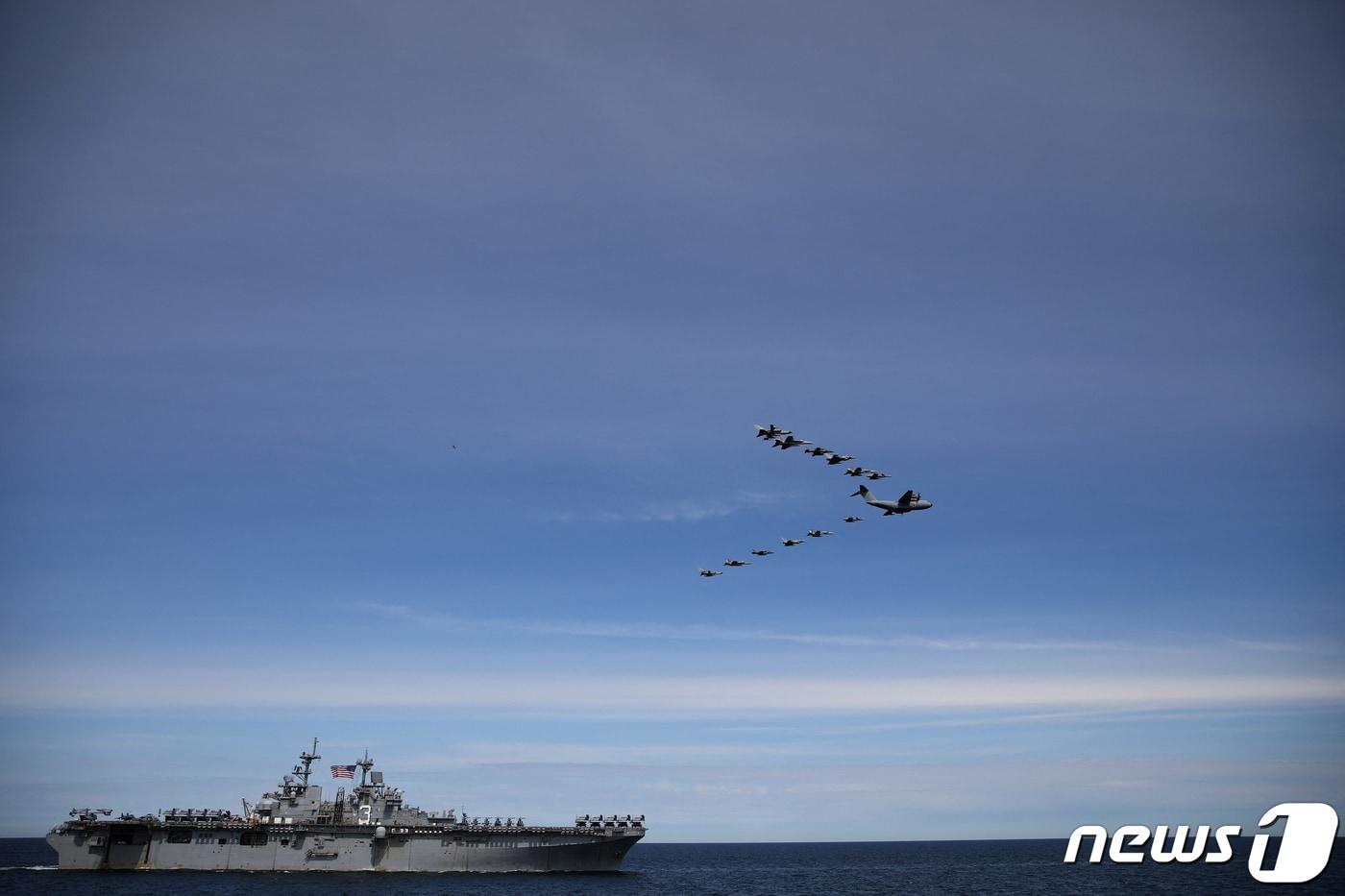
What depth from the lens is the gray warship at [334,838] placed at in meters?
102

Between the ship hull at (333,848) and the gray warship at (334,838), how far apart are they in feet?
0.35

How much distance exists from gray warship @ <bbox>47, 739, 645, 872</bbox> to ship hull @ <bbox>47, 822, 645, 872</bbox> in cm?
11

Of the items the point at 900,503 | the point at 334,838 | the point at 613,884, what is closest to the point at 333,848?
the point at 334,838

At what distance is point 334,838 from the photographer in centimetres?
10238

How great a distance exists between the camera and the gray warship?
10194cm

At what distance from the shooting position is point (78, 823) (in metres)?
106

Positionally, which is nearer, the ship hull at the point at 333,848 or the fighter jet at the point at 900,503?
the fighter jet at the point at 900,503

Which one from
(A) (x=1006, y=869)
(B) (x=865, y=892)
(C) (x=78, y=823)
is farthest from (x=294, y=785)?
(A) (x=1006, y=869)

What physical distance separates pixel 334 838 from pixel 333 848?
99 cm

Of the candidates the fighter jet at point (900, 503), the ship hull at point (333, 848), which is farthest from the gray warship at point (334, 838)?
the fighter jet at point (900, 503)

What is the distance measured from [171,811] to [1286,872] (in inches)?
4364

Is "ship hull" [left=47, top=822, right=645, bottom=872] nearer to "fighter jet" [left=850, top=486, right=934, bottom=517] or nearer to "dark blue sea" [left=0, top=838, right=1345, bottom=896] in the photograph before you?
"dark blue sea" [left=0, top=838, right=1345, bottom=896]
